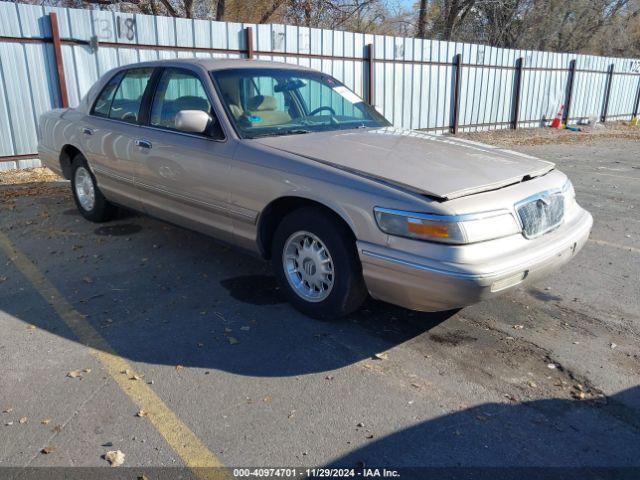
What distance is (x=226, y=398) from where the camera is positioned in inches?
117

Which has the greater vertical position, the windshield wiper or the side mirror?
the side mirror

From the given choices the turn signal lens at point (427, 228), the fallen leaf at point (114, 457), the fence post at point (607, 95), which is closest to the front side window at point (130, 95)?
the turn signal lens at point (427, 228)

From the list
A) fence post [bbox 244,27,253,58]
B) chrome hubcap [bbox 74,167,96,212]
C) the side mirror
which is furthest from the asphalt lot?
fence post [bbox 244,27,253,58]

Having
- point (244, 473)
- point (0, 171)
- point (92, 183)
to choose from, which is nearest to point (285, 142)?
point (244, 473)

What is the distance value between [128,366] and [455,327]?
2167mm

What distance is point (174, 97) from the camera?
15.6 ft

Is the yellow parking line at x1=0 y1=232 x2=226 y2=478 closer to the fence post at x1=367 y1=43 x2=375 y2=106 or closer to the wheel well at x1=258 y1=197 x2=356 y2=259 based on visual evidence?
the wheel well at x1=258 y1=197 x2=356 y2=259

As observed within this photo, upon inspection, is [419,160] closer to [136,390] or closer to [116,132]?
[136,390]

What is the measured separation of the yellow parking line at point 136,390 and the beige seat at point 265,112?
1.95 m

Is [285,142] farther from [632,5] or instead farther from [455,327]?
[632,5]

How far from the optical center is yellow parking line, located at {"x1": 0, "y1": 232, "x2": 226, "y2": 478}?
8.30ft

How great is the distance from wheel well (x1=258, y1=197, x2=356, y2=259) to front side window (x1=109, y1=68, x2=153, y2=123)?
1.94 m

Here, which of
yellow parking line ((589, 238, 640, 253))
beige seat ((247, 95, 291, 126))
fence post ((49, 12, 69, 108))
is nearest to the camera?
beige seat ((247, 95, 291, 126))

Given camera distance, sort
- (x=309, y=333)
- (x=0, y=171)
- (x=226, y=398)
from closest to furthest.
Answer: (x=226, y=398)
(x=309, y=333)
(x=0, y=171)
